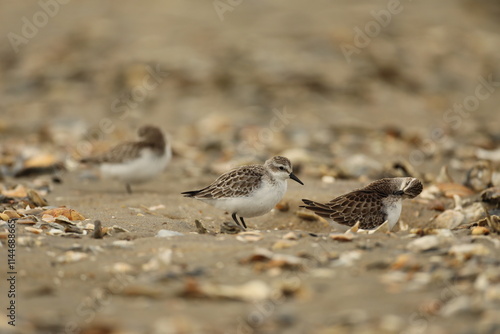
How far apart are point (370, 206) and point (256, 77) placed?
890 cm

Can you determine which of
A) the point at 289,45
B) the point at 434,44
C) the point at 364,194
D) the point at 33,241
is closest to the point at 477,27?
the point at 434,44

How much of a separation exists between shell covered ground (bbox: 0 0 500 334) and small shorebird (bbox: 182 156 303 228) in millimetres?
332

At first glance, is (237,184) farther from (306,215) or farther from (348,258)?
(348,258)

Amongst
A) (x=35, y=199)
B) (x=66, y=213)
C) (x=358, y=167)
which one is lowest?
(x=358, y=167)

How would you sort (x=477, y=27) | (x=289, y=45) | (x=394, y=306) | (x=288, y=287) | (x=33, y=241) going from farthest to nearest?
(x=477, y=27)
(x=289, y=45)
(x=33, y=241)
(x=288, y=287)
(x=394, y=306)

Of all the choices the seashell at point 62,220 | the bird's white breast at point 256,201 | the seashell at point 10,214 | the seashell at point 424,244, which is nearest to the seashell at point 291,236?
the seashell at point 424,244

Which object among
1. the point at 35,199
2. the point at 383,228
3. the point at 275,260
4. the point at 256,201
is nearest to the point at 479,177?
the point at 383,228

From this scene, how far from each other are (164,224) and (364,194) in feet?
6.16

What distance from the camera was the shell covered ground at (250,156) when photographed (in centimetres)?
441

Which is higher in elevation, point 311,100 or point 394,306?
point 394,306

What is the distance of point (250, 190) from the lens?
23.2ft

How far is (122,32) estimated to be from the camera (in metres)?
17.4

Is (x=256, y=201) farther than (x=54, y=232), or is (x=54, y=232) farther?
(x=256, y=201)

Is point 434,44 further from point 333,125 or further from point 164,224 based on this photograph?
point 164,224
